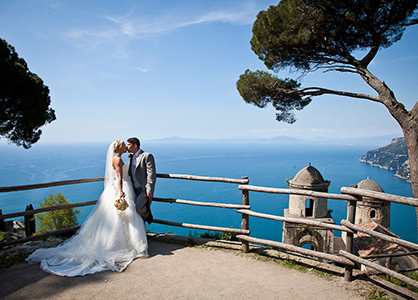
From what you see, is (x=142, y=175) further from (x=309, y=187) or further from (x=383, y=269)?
(x=309, y=187)

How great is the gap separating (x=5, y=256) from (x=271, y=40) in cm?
900

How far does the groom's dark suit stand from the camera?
496cm

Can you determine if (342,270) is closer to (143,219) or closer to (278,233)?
(143,219)

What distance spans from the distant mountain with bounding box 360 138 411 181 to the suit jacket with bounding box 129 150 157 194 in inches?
4993

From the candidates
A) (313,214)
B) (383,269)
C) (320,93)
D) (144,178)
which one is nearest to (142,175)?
(144,178)

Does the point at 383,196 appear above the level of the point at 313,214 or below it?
above

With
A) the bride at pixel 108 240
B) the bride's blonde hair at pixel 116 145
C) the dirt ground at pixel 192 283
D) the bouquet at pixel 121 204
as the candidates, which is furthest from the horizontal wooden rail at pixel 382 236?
the bride's blonde hair at pixel 116 145

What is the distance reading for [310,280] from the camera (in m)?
3.87

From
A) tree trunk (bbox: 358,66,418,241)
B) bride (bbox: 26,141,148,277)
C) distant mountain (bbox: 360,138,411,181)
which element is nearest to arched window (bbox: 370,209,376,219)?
tree trunk (bbox: 358,66,418,241)

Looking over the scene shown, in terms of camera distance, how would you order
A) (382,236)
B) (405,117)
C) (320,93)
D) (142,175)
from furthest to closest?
1. (320,93)
2. (405,117)
3. (142,175)
4. (382,236)

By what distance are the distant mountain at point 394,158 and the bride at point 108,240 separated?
127 m

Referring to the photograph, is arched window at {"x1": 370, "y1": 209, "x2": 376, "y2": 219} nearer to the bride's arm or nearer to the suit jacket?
the suit jacket

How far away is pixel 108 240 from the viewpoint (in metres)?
4.40

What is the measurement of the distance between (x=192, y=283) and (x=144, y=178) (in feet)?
7.06
